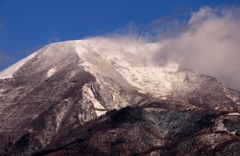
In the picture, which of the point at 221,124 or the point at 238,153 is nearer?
the point at 238,153

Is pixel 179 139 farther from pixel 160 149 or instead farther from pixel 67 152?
pixel 67 152

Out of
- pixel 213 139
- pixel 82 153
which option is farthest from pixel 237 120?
pixel 82 153

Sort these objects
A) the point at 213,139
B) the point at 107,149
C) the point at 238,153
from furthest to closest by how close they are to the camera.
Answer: the point at 107,149
the point at 213,139
the point at 238,153

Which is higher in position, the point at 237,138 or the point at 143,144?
the point at 143,144

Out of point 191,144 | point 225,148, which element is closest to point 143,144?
point 191,144

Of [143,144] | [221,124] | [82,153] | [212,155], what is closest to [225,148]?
[212,155]

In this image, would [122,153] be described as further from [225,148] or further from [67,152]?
[225,148]

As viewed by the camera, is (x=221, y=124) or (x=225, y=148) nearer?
(x=225, y=148)

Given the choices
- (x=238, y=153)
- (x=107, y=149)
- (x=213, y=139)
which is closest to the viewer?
(x=238, y=153)

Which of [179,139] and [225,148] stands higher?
[179,139]
